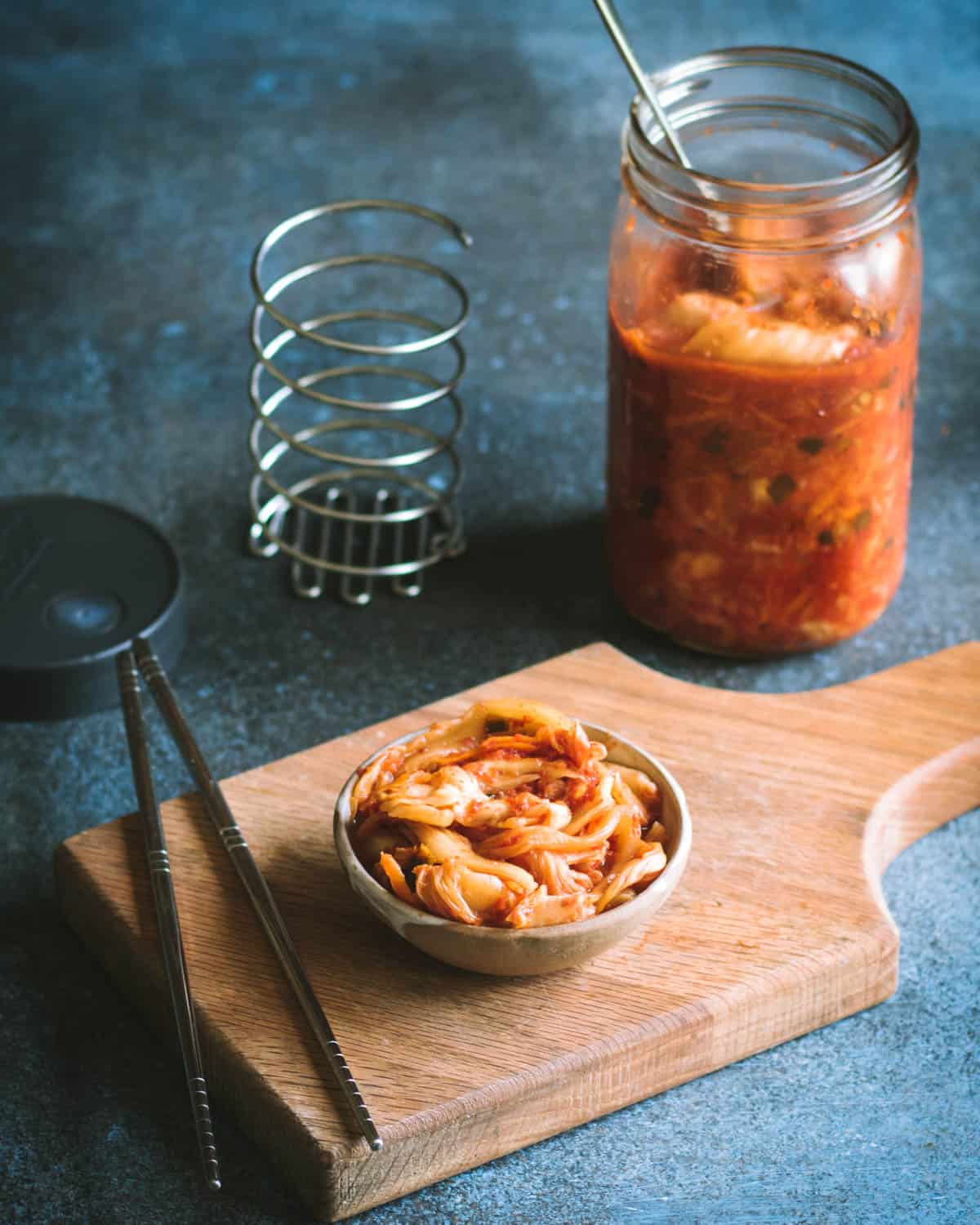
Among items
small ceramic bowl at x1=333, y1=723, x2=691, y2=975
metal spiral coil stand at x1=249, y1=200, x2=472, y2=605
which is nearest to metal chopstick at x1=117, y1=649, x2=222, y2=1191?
small ceramic bowl at x1=333, y1=723, x2=691, y2=975

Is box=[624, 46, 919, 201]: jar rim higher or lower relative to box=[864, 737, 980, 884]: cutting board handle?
higher

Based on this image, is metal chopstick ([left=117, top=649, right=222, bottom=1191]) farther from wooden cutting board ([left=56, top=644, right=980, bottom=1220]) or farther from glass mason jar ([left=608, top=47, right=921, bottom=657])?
glass mason jar ([left=608, top=47, right=921, bottom=657])

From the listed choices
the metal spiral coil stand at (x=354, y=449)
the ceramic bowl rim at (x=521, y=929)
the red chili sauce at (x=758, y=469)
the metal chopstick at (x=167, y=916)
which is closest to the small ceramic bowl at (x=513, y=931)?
the ceramic bowl rim at (x=521, y=929)

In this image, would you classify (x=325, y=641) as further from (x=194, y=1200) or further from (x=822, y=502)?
(x=194, y=1200)

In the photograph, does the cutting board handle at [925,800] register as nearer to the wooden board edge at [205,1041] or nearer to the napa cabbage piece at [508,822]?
the napa cabbage piece at [508,822]

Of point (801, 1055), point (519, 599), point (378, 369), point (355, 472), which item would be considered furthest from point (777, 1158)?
point (378, 369)

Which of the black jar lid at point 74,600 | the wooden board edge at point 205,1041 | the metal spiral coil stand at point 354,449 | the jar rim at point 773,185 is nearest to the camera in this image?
the wooden board edge at point 205,1041
